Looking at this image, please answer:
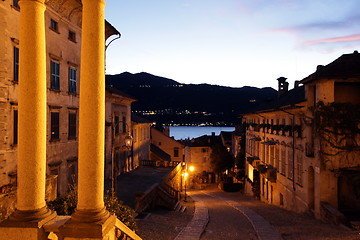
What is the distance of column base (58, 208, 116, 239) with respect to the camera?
6777mm

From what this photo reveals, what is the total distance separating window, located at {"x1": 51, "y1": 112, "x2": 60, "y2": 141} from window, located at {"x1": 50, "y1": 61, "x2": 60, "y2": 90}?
5.46ft

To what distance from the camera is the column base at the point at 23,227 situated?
7004 millimetres

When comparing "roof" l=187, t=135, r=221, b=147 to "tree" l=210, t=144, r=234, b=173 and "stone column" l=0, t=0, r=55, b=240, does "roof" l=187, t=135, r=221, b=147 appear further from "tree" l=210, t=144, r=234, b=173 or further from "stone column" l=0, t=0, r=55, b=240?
"stone column" l=0, t=0, r=55, b=240

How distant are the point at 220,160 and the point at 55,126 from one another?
46580 mm

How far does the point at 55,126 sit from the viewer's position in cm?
1809

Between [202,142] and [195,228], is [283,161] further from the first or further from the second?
[202,142]

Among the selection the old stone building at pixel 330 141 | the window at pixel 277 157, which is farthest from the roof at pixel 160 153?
the old stone building at pixel 330 141

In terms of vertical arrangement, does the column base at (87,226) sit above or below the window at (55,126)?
below

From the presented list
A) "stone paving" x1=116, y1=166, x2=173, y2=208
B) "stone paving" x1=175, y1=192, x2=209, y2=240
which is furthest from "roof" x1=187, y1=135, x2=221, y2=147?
"stone paving" x1=175, y1=192, x2=209, y2=240

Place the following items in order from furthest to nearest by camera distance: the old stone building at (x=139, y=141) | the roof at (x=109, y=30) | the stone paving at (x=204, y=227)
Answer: the old stone building at (x=139, y=141)
the roof at (x=109, y=30)
the stone paving at (x=204, y=227)

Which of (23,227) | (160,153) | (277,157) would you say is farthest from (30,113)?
(160,153)

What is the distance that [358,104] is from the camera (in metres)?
19.4

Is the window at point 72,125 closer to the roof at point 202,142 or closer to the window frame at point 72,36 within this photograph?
the window frame at point 72,36

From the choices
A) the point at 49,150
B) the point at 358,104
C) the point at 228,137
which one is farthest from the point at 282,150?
the point at 228,137
